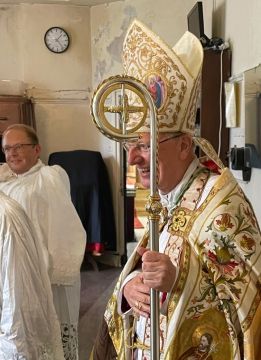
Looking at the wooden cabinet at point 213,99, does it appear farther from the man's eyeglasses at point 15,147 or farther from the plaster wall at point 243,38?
the man's eyeglasses at point 15,147

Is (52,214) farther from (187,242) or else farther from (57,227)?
(187,242)

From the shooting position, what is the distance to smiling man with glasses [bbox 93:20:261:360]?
2.95 ft

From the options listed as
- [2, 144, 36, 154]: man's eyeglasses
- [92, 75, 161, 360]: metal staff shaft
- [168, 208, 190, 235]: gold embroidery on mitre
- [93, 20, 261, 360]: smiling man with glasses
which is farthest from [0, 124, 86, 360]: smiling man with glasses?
[92, 75, 161, 360]: metal staff shaft

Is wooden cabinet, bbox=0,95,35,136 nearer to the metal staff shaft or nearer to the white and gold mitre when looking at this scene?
the white and gold mitre

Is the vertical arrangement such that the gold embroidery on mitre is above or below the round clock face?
below

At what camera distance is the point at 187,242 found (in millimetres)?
958

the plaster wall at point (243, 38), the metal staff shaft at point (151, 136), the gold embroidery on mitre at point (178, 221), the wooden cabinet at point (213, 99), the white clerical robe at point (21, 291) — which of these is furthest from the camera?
the wooden cabinet at point (213, 99)

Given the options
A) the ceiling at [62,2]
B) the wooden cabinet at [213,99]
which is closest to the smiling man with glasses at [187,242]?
the wooden cabinet at [213,99]

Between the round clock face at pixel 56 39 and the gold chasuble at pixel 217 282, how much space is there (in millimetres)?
3834

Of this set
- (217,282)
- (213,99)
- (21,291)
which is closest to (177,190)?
(217,282)

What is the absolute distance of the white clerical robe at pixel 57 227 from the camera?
210cm

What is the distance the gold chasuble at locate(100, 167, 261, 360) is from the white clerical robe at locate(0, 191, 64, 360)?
0.86 meters

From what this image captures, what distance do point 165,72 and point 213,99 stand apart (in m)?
1.67

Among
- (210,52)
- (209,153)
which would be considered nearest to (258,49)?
(210,52)
